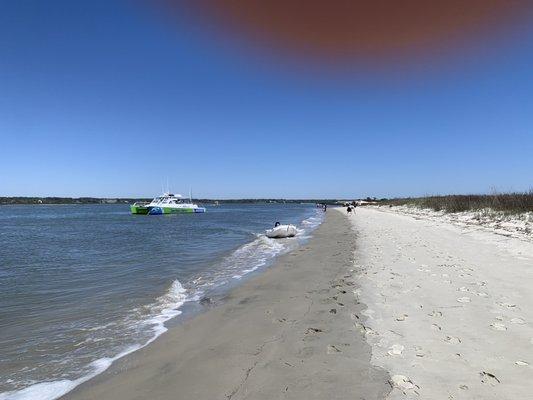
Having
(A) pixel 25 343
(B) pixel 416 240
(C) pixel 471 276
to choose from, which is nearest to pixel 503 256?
(C) pixel 471 276

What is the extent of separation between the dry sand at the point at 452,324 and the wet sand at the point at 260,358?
344 millimetres

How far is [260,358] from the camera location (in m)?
5.22

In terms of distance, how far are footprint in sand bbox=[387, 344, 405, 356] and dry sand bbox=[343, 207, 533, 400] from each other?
0.01 m

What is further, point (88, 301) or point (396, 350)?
point (88, 301)

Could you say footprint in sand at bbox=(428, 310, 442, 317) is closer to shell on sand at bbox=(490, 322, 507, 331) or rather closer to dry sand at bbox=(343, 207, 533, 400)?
dry sand at bbox=(343, 207, 533, 400)

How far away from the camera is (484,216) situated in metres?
28.2

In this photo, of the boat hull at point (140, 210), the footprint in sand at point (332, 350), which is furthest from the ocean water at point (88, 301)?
the boat hull at point (140, 210)

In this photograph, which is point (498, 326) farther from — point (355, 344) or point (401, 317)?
point (355, 344)

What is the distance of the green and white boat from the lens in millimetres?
78188

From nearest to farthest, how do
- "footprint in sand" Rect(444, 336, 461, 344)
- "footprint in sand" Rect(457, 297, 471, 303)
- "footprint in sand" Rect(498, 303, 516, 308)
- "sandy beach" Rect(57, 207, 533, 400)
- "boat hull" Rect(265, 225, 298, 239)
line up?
"sandy beach" Rect(57, 207, 533, 400)
"footprint in sand" Rect(444, 336, 461, 344)
"footprint in sand" Rect(498, 303, 516, 308)
"footprint in sand" Rect(457, 297, 471, 303)
"boat hull" Rect(265, 225, 298, 239)

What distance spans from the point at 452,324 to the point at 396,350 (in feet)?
4.86

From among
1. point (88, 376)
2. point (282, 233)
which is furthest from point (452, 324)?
point (282, 233)

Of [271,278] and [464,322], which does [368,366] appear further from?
[271,278]

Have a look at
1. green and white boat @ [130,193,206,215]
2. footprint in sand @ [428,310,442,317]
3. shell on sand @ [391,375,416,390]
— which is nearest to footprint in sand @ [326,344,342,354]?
shell on sand @ [391,375,416,390]
